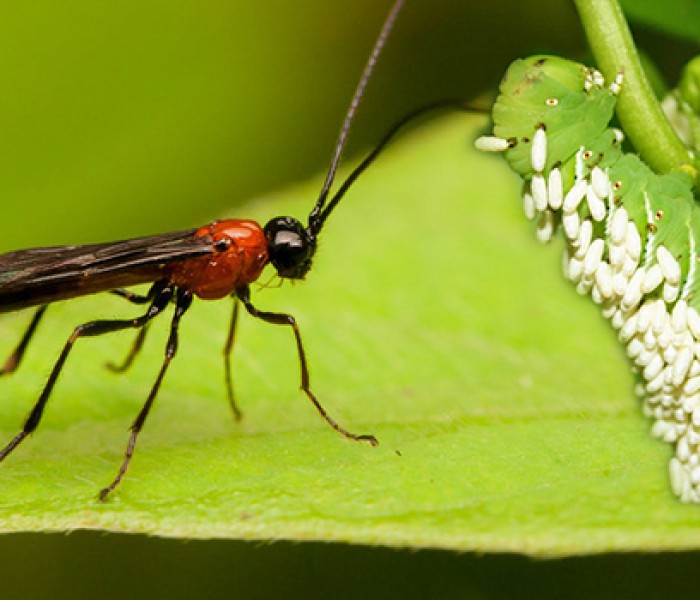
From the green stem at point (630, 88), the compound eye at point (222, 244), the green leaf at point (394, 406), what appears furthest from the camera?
the compound eye at point (222, 244)

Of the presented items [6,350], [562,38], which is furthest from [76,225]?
[562,38]

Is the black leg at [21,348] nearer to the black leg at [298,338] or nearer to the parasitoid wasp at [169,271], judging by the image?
the parasitoid wasp at [169,271]

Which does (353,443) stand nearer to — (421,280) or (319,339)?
(319,339)

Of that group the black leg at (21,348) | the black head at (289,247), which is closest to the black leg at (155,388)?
the black head at (289,247)

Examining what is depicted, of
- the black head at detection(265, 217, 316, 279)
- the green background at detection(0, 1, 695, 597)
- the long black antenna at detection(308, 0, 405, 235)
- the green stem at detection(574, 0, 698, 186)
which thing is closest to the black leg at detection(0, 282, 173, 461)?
the black head at detection(265, 217, 316, 279)

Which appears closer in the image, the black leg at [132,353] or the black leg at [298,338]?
the black leg at [298,338]

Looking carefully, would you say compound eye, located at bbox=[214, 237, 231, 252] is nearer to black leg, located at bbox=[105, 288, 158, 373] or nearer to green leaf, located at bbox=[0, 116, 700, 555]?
black leg, located at bbox=[105, 288, 158, 373]
